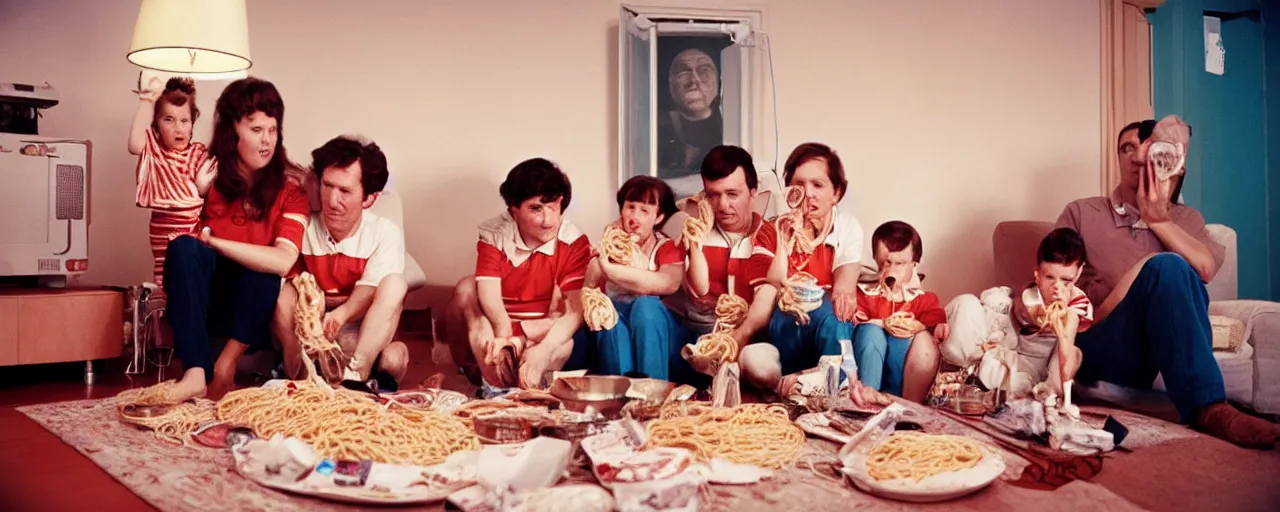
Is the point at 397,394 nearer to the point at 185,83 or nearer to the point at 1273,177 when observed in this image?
the point at 185,83

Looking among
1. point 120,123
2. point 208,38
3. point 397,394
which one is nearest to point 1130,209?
point 397,394

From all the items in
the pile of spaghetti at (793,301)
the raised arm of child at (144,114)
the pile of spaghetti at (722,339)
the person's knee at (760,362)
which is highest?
the raised arm of child at (144,114)

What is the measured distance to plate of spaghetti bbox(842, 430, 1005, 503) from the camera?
7.76 ft

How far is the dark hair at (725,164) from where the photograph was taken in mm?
3869

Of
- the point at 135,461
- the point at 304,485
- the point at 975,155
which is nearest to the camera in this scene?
the point at 304,485

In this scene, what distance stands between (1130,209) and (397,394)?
289 cm

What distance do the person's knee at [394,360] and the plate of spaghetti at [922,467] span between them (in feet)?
6.05

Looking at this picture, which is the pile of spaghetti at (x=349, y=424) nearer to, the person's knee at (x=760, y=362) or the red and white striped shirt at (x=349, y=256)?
the red and white striped shirt at (x=349, y=256)

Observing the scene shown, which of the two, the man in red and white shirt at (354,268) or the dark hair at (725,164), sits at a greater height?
the dark hair at (725,164)

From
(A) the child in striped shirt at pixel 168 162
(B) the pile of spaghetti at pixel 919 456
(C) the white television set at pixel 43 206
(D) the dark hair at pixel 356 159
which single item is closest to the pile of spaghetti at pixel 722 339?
(B) the pile of spaghetti at pixel 919 456

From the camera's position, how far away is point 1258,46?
179 inches

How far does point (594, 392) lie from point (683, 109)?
199cm

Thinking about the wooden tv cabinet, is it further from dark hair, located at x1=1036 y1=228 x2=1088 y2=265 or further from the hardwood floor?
dark hair, located at x1=1036 y1=228 x2=1088 y2=265

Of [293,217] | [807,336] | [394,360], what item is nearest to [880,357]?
[807,336]
